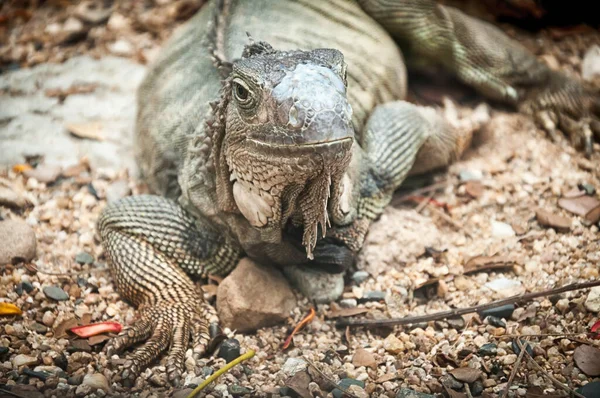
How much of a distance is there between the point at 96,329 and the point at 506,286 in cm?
238

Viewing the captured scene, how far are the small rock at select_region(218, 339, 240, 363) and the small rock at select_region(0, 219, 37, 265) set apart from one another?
1.45 meters

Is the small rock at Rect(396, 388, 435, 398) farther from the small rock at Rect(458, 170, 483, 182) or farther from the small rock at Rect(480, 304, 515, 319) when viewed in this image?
the small rock at Rect(458, 170, 483, 182)

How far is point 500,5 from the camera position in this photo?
21.0 ft

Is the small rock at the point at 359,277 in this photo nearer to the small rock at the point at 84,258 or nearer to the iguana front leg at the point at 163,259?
the iguana front leg at the point at 163,259

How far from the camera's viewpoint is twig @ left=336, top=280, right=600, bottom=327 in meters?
3.36

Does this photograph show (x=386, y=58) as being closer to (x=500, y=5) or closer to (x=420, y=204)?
(x=420, y=204)

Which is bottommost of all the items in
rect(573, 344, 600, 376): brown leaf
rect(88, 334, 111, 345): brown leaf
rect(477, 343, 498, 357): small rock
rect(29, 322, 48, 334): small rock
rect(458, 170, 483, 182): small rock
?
rect(88, 334, 111, 345): brown leaf

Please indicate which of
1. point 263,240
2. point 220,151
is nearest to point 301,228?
point 263,240

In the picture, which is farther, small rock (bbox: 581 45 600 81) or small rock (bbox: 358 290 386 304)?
small rock (bbox: 581 45 600 81)

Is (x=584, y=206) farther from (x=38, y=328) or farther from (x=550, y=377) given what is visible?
(x=38, y=328)

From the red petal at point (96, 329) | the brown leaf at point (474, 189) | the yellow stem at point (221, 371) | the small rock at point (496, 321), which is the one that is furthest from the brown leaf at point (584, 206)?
the red petal at point (96, 329)

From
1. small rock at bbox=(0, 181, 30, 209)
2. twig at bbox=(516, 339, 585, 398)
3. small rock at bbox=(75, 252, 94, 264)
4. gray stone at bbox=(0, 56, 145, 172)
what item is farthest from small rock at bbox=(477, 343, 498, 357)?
small rock at bbox=(0, 181, 30, 209)

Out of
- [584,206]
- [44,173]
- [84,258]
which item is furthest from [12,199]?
[584,206]

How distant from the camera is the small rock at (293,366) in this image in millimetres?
3435
